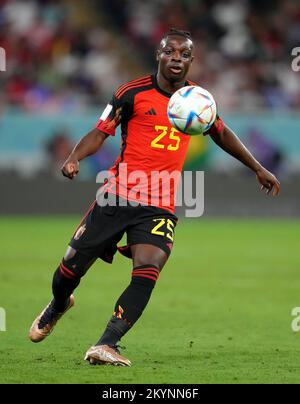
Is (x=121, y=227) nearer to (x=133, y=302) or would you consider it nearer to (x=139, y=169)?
(x=139, y=169)

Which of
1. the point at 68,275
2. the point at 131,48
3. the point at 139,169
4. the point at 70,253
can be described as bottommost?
the point at 68,275

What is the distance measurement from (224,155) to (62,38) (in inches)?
210

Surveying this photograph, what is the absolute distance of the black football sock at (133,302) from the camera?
709 centimetres

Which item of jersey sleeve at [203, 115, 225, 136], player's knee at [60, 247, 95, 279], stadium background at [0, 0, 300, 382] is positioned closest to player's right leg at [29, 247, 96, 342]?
player's knee at [60, 247, 95, 279]

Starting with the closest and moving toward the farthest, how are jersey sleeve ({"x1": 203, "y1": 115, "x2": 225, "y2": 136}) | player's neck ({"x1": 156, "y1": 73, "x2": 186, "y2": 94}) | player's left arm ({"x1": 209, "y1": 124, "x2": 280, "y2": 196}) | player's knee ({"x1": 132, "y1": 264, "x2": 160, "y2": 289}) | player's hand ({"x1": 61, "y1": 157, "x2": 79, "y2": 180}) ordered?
1. player's hand ({"x1": 61, "y1": 157, "x2": 79, "y2": 180})
2. player's knee ({"x1": 132, "y1": 264, "x2": 160, "y2": 289})
3. player's neck ({"x1": 156, "y1": 73, "x2": 186, "y2": 94})
4. jersey sleeve ({"x1": 203, "y1": 115, "x2": 225, "y2": 136})
5. player's left arm ({"x1": 209, "y1": 124, "x2": 280, "y2": 196})

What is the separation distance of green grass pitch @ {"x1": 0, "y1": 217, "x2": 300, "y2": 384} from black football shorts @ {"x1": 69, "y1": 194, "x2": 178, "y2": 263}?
86cm

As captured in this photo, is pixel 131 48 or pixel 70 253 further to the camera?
pixel 131 48

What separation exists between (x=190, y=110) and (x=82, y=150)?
34.2 inches

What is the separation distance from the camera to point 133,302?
713 centimetres

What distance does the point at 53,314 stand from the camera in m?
7.85

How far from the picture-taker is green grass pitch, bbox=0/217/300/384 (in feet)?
22.4

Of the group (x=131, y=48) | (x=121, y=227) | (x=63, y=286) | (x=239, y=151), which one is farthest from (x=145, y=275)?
(x=131, y=48)

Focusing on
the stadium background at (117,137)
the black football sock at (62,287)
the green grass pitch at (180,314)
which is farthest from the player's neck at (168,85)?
the stadium background at (117,137)

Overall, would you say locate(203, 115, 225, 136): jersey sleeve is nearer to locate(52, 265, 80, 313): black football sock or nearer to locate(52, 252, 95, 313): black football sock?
locate(52, 252, 95, 313): black football sock
